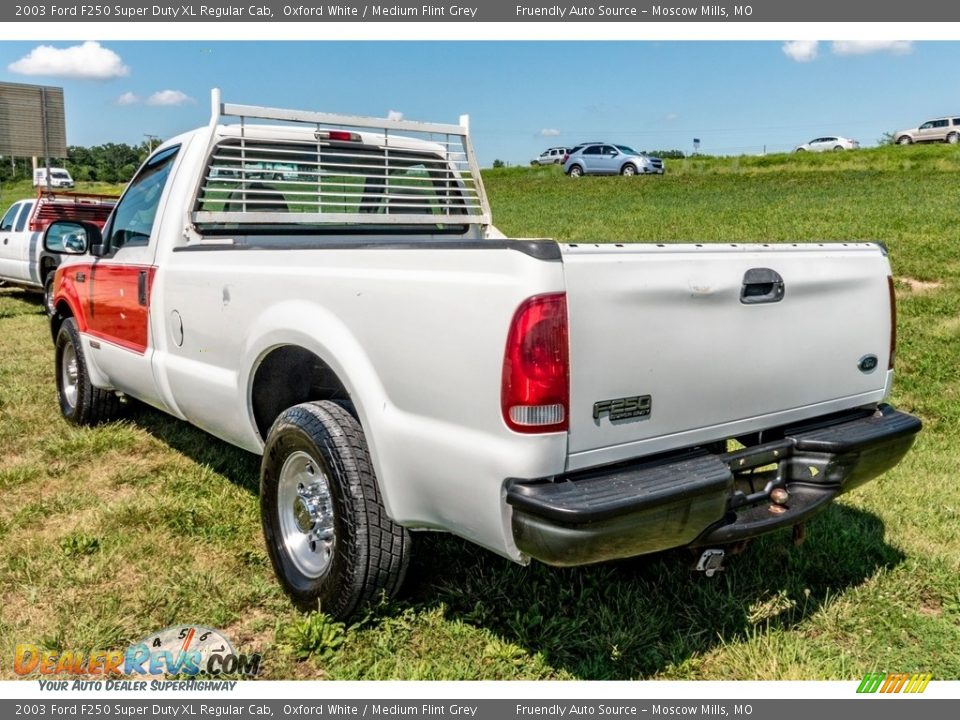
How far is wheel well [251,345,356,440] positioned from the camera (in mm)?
3600

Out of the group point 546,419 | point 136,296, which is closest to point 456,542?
point 546,419

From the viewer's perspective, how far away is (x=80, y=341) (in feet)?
18.0

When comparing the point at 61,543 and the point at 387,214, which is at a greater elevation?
the point at 387,214

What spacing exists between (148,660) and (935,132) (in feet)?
134

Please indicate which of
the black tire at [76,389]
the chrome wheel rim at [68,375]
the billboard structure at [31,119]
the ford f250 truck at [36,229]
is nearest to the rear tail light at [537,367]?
the black tire at [76,389]

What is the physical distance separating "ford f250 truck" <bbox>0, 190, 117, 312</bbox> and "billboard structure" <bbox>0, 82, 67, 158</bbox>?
547 cm

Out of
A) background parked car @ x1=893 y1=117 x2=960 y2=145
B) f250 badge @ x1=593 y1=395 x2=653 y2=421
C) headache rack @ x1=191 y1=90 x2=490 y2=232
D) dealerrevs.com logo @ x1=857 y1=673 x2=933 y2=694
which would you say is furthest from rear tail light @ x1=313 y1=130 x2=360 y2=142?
background parked car @ x1=893 y1=117 x2=960 y2=145

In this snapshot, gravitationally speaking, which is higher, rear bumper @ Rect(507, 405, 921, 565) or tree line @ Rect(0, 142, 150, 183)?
tree line @ Rect(0, 142, 150, 183)

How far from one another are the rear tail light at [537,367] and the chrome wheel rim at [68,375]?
4590 mm

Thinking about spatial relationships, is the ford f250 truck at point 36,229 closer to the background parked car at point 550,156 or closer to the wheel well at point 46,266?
the wheel well at point 46,266

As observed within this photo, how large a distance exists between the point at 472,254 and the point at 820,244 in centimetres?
150

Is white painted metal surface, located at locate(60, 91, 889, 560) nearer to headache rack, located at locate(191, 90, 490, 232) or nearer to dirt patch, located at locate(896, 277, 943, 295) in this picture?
headache rack, located at locate(191, 90, 490, 232)

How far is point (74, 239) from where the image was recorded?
Result: 5.09m

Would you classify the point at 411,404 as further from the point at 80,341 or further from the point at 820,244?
the point at 80,341
